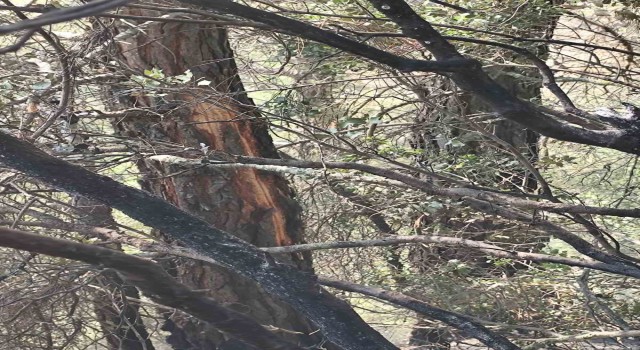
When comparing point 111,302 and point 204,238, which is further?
point 111,302

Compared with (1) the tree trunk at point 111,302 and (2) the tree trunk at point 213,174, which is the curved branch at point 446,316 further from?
(1) the tree trunk at point 111,302

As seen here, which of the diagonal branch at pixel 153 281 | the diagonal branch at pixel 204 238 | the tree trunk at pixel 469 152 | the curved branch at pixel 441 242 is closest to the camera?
the diagonal branch at pixel 204 238

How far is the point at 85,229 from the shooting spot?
3.83 meters

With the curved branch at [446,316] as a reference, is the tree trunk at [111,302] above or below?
above

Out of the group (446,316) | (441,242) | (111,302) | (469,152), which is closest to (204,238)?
(441,242)

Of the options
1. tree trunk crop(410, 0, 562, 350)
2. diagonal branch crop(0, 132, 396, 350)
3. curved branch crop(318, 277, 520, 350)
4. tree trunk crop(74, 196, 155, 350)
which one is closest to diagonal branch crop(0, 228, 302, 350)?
diagonal branch crop(0, 132, 396, 350)

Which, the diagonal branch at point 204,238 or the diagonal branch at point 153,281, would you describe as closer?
the diagonal branch at point 204,238

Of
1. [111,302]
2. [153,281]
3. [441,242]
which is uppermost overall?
[111,302]

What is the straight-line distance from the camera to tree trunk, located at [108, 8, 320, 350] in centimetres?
393

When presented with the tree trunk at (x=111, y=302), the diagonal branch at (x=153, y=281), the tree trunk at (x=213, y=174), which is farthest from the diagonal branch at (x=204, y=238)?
the tree trunk at (x=111, y=302)

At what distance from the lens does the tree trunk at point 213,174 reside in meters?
3.93

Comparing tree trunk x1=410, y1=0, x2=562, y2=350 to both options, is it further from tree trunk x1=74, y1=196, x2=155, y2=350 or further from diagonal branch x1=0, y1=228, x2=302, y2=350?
tree trunk x1=74, y1=196, x2=155, y2=350

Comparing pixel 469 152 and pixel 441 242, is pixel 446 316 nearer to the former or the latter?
pixel 441 242

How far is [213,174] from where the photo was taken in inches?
164
